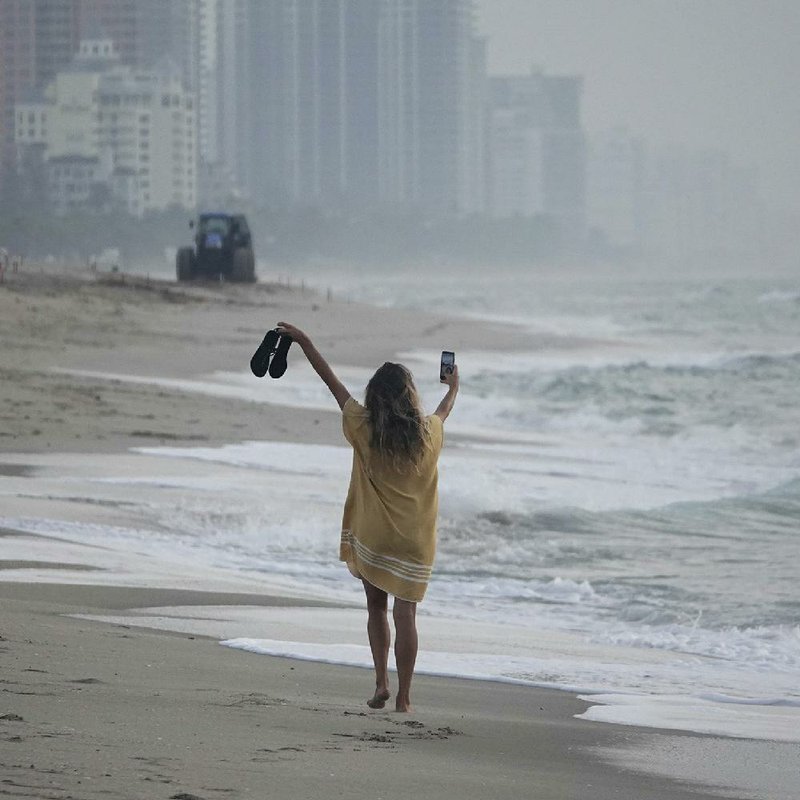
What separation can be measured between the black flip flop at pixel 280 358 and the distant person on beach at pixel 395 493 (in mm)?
105

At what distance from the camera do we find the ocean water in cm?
671

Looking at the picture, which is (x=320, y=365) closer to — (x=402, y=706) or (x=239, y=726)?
(x=402, y=706)

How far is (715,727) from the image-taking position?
5.62 metres

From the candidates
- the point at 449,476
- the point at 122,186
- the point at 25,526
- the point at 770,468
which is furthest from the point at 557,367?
the point at 122,186

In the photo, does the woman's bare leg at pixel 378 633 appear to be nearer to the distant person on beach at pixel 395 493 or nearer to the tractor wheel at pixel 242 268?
the distant person on beach at pixel 395 493

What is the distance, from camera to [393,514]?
17.7 ft

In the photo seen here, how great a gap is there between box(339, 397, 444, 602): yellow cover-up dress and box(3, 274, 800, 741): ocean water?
0.88m

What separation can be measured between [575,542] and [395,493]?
5.63 metres

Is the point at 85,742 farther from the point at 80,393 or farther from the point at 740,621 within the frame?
the point at 80,393

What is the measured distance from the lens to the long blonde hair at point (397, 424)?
534cm

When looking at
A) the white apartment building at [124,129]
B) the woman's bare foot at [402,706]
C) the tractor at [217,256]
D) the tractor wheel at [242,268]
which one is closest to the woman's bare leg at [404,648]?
the woman's bare foot at [402,706]

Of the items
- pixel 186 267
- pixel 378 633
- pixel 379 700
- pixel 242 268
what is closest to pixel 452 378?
pixel 378 633

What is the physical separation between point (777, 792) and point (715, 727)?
39.8 inches

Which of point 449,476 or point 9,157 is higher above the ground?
point 9,157
